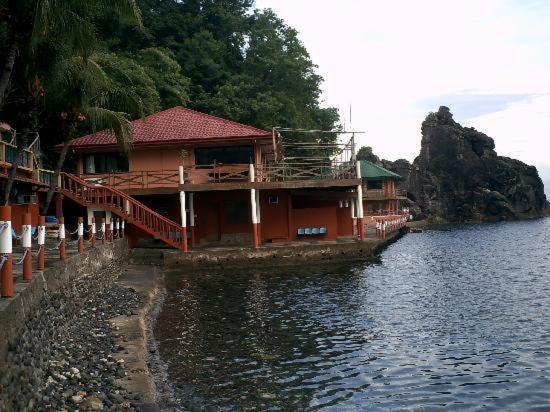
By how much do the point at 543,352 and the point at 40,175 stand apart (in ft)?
75.2

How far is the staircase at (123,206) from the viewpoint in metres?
27.4

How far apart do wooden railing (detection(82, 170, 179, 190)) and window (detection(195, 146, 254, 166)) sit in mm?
1763

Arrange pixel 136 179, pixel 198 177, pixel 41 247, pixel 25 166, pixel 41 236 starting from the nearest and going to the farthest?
1. pixel 41 247
2. pixel 41 236
3. pixel 25 166
4. pixel 198 177
5. pixel 136 179

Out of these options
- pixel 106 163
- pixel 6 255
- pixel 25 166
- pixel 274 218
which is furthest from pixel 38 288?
pixel 106 163

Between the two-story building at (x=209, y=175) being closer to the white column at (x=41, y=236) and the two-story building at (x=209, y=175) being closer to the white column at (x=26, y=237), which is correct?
the white column at (x=41, y=236)

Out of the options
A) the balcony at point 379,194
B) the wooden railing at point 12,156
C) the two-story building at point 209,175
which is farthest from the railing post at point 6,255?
the balcony at point 379,194

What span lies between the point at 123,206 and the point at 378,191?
44587mm

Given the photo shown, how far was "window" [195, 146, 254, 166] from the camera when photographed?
31141 millimetres

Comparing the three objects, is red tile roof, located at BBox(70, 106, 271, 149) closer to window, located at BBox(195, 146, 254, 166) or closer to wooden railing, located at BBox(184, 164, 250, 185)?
window, located at BBox(195, 146, 254, 166)

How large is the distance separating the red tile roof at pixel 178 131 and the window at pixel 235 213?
14.2 ft

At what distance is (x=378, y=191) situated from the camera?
6731cm

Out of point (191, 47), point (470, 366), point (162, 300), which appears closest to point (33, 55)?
point (162, 300)

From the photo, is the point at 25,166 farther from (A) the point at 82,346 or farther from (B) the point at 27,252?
(B) the point at 27,252

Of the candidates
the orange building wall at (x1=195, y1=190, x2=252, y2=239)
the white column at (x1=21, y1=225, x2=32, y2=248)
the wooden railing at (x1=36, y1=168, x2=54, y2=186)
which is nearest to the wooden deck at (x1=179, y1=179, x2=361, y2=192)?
the orange building wall at (x1=195, y1=190, x2=252, y2=239)
